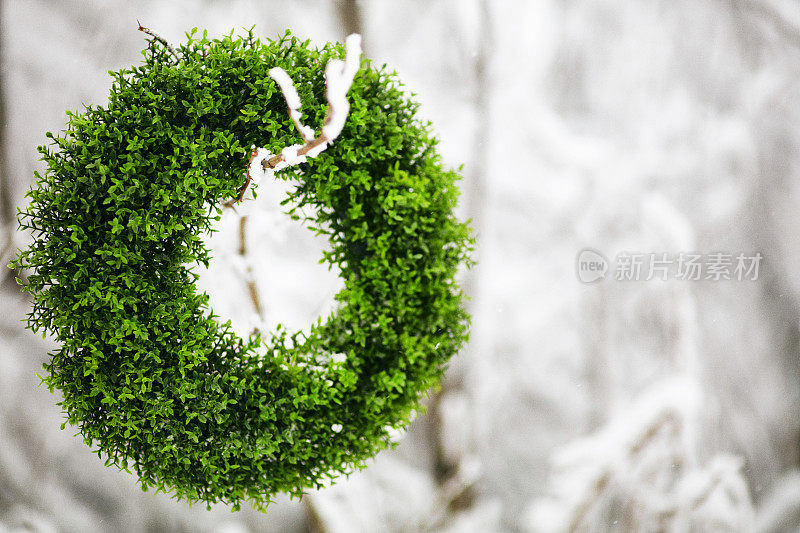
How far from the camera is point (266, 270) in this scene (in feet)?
6.55

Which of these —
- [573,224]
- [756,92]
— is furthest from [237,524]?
[756,92]

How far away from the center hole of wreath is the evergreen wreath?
1.01ft

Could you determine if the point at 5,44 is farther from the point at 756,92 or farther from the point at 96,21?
the point at 756,92

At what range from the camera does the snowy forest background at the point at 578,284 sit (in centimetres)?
200

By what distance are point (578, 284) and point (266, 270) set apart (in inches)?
48.2

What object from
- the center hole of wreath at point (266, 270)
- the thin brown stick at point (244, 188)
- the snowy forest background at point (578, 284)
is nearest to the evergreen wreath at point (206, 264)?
the thin brown stick at point (244, 188)

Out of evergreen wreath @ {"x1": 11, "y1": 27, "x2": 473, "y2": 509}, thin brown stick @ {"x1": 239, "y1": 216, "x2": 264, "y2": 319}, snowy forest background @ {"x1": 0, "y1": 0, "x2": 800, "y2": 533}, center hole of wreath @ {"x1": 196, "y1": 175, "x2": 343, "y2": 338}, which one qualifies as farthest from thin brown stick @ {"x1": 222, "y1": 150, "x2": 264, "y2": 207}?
snowy forest background @ {"x1": 0, "y1": 0, "x2": 800, "y2": 533}

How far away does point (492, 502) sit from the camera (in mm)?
2146

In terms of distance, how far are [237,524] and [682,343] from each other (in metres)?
1.92

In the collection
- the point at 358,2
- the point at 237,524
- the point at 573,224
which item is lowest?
the point at 237,524

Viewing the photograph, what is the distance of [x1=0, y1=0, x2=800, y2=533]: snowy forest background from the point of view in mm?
1997

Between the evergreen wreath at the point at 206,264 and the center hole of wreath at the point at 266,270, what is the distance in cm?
31

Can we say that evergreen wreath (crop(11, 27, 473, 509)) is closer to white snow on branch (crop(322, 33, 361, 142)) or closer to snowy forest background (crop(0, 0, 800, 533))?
white snow on branch (crop(322, 33, 361, 142))

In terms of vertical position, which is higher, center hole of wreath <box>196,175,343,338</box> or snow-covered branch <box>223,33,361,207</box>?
center hole of wreath <box>196,175,343,338</box>
